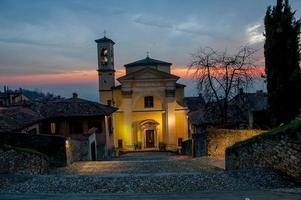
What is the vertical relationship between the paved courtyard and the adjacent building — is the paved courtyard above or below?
below

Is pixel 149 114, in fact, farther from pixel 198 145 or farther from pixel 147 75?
pixel 198 145

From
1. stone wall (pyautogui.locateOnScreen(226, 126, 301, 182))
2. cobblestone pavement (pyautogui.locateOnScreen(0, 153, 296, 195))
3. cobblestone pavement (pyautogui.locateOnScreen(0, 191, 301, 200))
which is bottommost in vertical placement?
cobblestone pavement (pyautogui.locateOnScreen(0, 153, 296, 195))

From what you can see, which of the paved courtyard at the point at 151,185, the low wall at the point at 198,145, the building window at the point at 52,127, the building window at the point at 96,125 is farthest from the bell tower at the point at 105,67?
the paved courtyard at the point at 151,185

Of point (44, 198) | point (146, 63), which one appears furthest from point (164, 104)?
point (44, 198)

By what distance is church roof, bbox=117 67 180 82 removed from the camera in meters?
43.4

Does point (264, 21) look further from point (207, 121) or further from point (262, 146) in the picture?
point (207, 121)

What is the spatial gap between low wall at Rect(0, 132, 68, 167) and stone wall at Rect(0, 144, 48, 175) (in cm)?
385

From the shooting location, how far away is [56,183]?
1126 cm

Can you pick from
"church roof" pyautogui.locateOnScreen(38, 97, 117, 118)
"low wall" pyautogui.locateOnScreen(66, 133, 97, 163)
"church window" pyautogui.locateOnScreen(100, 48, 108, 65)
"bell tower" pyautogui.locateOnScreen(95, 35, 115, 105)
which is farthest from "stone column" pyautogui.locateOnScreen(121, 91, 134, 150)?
"low wall" pyautogui.locateOnScreen(66, 133, 97, 163)

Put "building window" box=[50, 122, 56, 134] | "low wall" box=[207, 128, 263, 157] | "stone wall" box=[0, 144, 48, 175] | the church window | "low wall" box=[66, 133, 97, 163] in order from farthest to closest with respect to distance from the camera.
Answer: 1. the church window
2. "building window" box=[50, 122, 56, 134]
3. "low wall" box=[207, 128, 263, 157]
4. "low wall" box=[66, 133, 97, 163]
5. "stone wall" box=[0, 144, 48, 175]

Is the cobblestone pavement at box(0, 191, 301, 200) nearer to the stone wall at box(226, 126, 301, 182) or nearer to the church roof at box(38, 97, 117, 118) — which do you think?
the stone wall at box(226, 126, 301, 182)

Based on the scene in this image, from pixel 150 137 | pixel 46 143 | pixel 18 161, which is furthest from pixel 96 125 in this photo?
pixel 18 161

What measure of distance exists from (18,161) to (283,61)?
1617 centimetres

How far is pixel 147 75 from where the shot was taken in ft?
143
